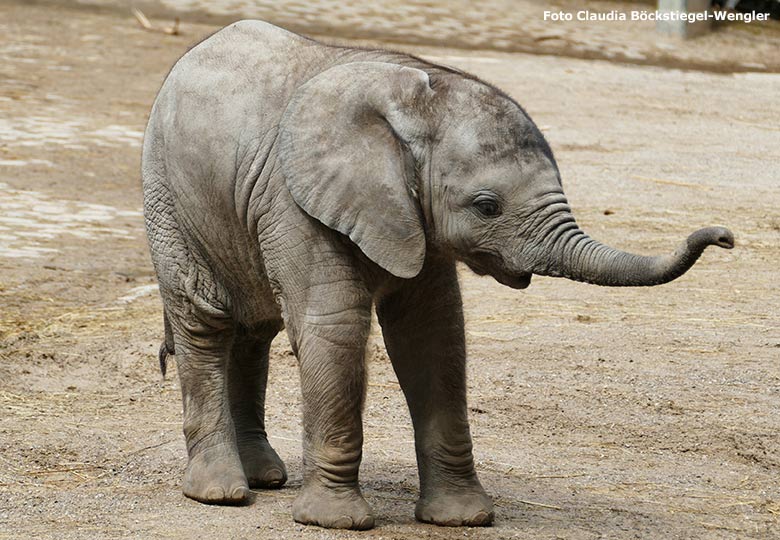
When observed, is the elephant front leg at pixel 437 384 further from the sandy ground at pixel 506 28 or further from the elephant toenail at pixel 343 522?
the sandy ground at pixel 506 28

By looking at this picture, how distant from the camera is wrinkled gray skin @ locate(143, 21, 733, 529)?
5.20 meters

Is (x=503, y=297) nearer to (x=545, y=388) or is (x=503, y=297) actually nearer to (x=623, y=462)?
(x=545, y=388)

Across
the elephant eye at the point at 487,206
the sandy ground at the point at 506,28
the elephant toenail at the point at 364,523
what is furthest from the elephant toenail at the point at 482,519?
the sandy ground at the point at 506,28

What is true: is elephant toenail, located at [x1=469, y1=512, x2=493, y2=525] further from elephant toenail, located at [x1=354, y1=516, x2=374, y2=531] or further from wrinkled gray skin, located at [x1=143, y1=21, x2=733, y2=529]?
elephant toenail, located at [x1=354, y1=516, x2=374, y2=531]

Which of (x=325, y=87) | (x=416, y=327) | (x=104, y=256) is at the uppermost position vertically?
(x=325, y=87)

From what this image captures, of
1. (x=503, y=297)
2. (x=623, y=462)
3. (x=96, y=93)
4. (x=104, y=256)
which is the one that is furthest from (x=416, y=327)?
(x=96, y=93)

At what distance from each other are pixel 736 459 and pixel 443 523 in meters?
1.89

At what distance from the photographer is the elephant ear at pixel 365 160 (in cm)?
521

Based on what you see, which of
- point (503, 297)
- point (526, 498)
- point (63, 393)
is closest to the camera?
point (526, 498)

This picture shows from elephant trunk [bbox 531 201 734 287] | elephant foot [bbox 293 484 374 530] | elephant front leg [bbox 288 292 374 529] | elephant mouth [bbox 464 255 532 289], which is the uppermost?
elephant trunk [bbox 531 201 734 287]

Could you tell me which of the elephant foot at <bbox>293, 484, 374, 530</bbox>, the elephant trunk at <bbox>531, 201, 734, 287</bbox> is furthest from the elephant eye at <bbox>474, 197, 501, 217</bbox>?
the elephant foot at <bbox>293, 484, 374, 530</bbox>

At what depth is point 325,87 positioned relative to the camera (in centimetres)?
534

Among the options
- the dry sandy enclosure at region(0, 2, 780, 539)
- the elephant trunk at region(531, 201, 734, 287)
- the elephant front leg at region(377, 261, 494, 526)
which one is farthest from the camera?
the dry sandy enclosure at region(0, 2, 780, 539)

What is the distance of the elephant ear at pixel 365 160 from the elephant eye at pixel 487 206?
0.22 meters
